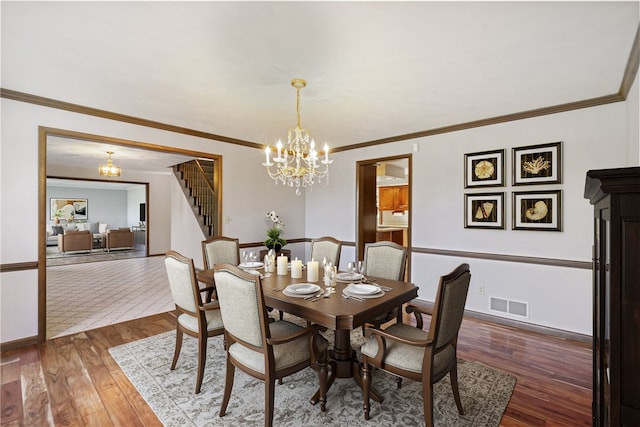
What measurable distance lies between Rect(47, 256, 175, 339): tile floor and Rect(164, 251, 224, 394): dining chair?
1930 mm

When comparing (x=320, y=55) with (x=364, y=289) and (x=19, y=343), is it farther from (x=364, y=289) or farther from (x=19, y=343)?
(x=19, y=343)

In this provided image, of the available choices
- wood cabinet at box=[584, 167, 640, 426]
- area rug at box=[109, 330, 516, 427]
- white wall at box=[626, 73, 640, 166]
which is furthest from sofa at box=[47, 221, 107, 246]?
white wall at box=[626, 73, 640, 166]

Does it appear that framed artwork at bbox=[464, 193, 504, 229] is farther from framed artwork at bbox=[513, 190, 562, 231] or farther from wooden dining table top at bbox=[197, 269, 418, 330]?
wooden dining table top at bbox=[197, 269, 418, 330]

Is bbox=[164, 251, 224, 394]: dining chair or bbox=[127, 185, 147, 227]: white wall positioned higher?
bbox=[127, 185, 147, 227]: white wall

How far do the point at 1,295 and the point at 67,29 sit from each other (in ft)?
8.75

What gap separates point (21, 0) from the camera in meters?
1.66

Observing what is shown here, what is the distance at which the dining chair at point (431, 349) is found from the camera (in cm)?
171

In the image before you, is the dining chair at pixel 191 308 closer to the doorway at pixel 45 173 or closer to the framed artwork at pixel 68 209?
the doorway at pixel 45 173

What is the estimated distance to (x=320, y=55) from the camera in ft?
7.22

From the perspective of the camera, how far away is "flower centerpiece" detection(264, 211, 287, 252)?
16.0 feet

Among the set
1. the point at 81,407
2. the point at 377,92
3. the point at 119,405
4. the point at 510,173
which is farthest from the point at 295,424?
the point at 510,173

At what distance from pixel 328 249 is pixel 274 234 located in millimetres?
1580

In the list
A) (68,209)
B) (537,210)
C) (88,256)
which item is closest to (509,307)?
(537,210)

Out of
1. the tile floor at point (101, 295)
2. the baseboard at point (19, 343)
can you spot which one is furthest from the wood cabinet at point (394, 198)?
the baseboard at point (19, 343)
